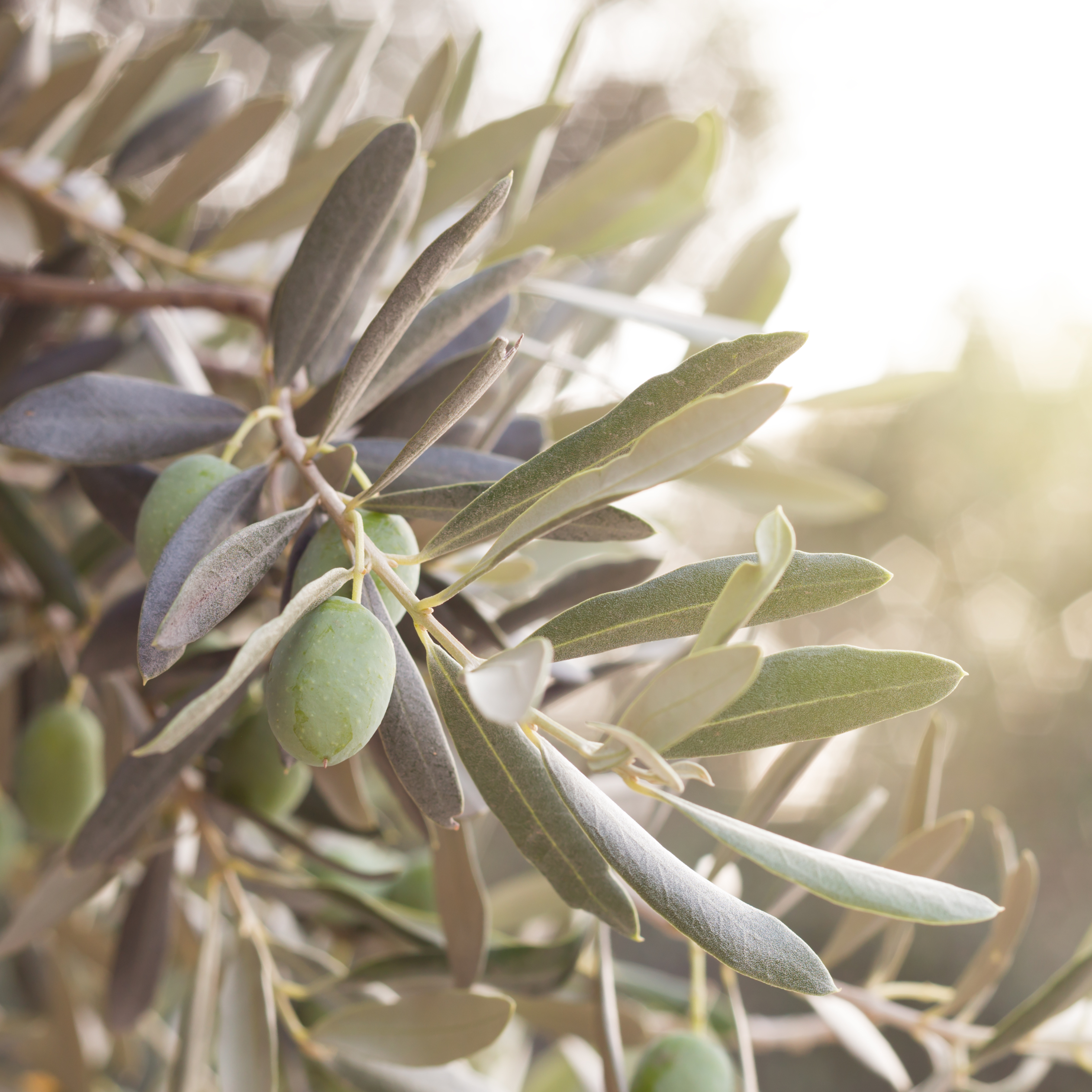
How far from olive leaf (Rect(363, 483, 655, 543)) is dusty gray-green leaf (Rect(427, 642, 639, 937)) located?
57 millimetres

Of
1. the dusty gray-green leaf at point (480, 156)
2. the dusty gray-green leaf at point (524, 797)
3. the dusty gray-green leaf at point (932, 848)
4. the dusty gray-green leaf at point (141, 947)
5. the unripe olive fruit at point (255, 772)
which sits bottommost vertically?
the dusty gray-green leaf at point (141, 947)

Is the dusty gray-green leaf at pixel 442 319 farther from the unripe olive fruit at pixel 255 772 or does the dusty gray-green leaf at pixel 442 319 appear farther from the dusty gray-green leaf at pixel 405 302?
the unripe olive fruit at pixel 255 772

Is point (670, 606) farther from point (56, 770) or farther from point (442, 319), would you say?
point (56, 770)

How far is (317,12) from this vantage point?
18.2 ft

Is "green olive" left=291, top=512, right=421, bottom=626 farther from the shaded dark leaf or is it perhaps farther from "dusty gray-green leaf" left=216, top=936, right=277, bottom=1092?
"dusty gray-green leaf" left=216, top=936, right=277, bottom=1092

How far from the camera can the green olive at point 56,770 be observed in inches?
25.1

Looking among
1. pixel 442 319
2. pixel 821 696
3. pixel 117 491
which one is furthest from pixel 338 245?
pixel 821 696

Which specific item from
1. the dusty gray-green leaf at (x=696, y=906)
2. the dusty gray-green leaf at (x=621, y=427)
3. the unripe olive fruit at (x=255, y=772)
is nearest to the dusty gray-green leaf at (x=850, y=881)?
the dusty gray-green leaf at (x=696, y=906)

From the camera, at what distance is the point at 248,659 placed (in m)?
Answer: 0.26

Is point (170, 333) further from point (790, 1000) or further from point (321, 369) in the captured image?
point (790, 1000)

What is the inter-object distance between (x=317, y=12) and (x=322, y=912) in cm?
617

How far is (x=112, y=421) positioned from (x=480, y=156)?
0.34 metres

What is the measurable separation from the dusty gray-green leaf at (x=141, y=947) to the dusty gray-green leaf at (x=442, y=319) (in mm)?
438

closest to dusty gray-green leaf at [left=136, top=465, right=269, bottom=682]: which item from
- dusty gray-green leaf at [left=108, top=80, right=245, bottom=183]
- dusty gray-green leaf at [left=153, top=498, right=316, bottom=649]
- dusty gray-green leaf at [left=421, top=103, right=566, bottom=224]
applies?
dusty gray-green leaf at [left=153, top=498, right=316, bottom=649]
